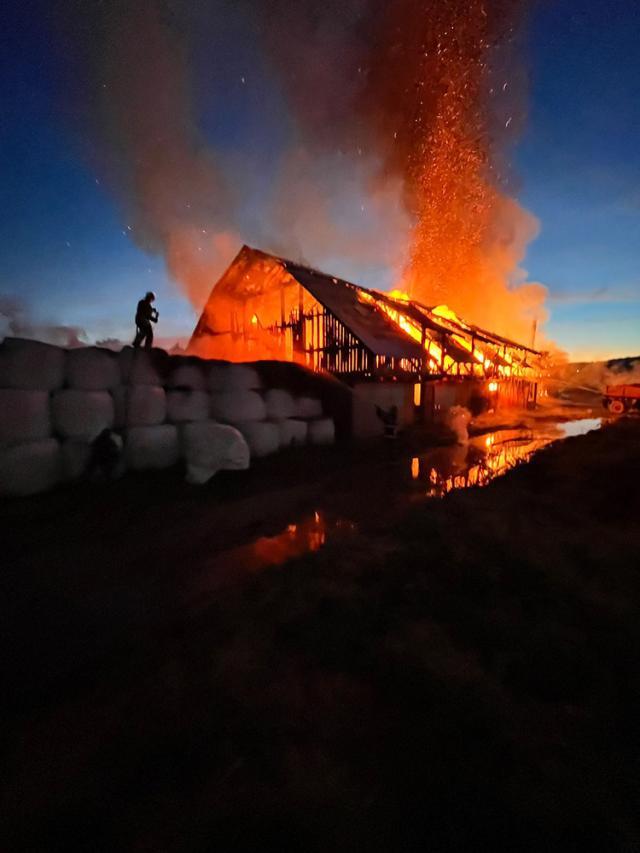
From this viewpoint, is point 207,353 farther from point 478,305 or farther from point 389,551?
point 478,305

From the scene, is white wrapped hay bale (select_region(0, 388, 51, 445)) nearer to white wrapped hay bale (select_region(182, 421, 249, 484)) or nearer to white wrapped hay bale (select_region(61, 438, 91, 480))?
white wrapped hay bale (select_region(61, 438, 91, 480))

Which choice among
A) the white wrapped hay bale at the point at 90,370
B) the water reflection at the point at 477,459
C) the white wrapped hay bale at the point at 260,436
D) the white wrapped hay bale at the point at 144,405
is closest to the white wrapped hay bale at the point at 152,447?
the white wrapped hay bale at the point at 144,405

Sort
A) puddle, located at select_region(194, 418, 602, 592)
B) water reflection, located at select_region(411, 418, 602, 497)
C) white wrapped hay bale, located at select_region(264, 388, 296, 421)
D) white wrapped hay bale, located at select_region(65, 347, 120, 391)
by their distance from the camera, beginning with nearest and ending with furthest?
1. puddle, located at select_region(194, 418, 602, 592)
2. white wrapped hay bale, located at select_region(65, 347, 120, 391)
3. water reflection, located at select_region(411, 418, 602, 497)
4. white wrapped hay bale, located at select_region(264, 388, 296, 421)

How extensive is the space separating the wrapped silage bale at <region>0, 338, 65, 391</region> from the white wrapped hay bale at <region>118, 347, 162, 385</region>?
1.02 meters

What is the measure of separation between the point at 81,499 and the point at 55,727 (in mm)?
3893

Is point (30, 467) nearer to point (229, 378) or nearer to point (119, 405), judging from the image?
point (119, 405)

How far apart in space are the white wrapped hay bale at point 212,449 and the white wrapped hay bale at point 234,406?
926mm

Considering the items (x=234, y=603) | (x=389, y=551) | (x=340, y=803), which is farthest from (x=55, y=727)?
(x=389, y=551)

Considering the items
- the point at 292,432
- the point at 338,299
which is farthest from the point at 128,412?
the point at 338,299

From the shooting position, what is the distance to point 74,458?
5.54 m

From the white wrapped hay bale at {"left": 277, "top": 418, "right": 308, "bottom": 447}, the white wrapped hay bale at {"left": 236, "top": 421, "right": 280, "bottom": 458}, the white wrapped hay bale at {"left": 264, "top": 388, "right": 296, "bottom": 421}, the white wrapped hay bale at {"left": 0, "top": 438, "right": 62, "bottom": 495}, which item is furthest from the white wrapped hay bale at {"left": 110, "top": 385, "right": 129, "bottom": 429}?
the white wrapped hay bale at {"left": 277, "top": 418, "right": 308, "bottom": 447}

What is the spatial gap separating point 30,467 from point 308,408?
6017mm

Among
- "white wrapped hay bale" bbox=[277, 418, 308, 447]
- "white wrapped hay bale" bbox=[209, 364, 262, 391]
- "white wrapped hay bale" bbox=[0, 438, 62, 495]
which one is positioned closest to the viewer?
"white wrapped hay bale" bbox=[0, 438, 62, 495]

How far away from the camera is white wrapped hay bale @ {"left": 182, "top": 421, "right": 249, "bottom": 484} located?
6.43m
